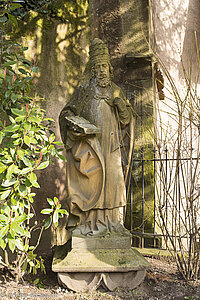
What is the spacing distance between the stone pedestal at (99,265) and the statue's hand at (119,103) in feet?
4.72

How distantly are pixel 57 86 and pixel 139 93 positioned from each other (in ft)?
4.75

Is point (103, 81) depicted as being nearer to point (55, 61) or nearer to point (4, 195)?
point (4, 195)

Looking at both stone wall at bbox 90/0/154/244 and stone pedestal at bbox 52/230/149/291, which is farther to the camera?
stone wall at bbox 90/0/154/244

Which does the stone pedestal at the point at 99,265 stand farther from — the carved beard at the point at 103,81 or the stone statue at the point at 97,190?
the carved beard at the point at 103,81

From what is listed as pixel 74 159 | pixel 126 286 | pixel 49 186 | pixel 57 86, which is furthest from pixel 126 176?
pixel 57 86

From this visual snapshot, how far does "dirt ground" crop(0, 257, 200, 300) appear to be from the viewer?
3279 millimetres

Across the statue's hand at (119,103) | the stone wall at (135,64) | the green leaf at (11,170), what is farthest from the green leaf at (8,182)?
the stone wall at (135,64)

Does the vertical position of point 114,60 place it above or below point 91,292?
above

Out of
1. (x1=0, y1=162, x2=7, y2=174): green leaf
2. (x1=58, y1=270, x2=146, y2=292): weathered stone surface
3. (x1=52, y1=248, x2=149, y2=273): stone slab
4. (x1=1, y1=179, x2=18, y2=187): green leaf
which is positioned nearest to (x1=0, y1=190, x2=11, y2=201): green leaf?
(x1=1, y1=179, x2=18, y2=187): green leaf

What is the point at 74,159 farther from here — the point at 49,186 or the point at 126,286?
the point at 49,186

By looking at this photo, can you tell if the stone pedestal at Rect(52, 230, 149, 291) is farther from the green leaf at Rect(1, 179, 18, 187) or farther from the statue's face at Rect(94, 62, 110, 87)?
the statue's face at Rect(94, 62, 110, 87)

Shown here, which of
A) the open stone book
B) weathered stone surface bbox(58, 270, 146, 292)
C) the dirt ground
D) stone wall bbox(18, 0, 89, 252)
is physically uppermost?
stone wall bbox(18, 0, 89, 252)

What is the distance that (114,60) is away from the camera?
5941 millimetres

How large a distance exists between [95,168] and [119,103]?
30.7 inches
